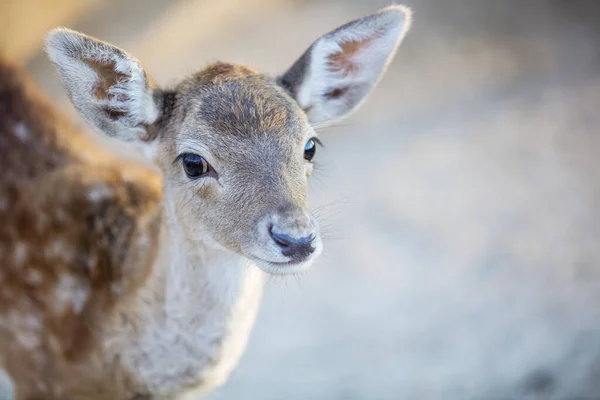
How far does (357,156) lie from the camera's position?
4.67 meters

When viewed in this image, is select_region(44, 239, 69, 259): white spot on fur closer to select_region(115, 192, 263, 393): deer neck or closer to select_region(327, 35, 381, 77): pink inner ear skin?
select_region(115, 192, 263, 393): deer neck

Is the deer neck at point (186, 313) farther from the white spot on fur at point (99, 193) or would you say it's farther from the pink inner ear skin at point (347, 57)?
the pink inner ear skin at point (347, 57)

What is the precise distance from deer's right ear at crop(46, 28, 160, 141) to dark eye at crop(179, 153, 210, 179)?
0.24m

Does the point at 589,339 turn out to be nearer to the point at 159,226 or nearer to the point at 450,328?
the point at 450,328

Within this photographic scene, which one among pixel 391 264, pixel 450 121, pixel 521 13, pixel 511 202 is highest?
pixel 521 13

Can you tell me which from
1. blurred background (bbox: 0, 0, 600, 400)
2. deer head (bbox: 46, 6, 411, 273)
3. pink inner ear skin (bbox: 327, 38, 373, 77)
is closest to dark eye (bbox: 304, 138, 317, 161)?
deer head (bbox: 46, 6, 411, 273)

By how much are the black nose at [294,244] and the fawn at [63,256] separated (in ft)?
2.27

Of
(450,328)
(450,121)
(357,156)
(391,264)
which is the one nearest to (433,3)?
(450,121)

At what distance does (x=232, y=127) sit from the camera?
225cm

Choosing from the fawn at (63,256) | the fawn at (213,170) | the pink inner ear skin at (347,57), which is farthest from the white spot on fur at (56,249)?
the pink inner ear skin at (347,57)

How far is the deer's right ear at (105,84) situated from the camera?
7.20ft

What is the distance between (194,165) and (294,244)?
48 centimetres

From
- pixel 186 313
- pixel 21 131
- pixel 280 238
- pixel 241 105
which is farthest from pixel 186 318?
pixel 21 131

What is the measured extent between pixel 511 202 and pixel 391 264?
93 cm
